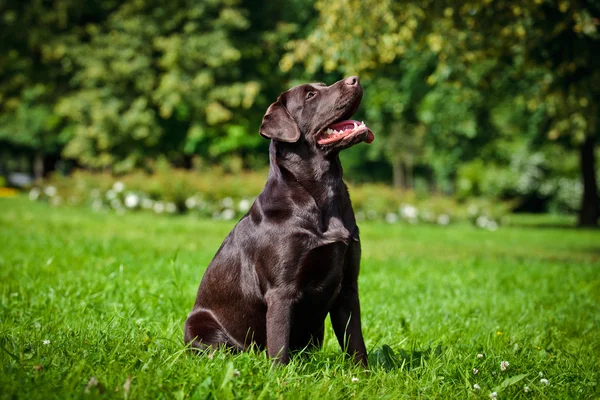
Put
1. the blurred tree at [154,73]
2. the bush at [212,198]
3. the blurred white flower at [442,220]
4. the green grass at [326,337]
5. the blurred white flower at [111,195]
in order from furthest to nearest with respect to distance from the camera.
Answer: the blurred tree at [154,73], the blurred white flower at [442,220], the blurred white flower at [111,195], the bush at [212,198], the green grass at [326,337]

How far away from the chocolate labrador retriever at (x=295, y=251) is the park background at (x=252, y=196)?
0.19 m

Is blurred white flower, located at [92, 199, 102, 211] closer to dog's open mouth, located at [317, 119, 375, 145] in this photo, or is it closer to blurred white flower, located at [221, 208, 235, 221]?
blurred white flower, located at [221, 208, 235, 221]

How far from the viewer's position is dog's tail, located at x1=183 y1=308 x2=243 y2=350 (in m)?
3.08

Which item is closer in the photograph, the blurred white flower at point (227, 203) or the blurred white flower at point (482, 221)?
the blurred white flower at point (227, 203)

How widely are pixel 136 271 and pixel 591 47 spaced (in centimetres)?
723

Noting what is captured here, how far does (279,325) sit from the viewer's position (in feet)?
9.09

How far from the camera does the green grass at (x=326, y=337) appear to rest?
2459mm

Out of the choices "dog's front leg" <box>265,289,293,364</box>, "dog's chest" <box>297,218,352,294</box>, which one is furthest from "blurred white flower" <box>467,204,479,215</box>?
"dog's front leg" <box>265,289,293,364</box>

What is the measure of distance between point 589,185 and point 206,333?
67.1ft

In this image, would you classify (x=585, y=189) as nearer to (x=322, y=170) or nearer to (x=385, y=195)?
(x=385, y=195)

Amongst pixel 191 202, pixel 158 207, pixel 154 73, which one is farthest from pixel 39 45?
pixel 191 202

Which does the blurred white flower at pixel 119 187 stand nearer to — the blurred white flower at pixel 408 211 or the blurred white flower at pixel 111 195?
the blurred white flower at pixel 111 195

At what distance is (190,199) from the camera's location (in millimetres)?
15797

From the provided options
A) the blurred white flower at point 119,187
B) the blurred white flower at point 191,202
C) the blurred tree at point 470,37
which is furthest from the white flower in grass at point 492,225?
the blurred white flower at point 119,187
